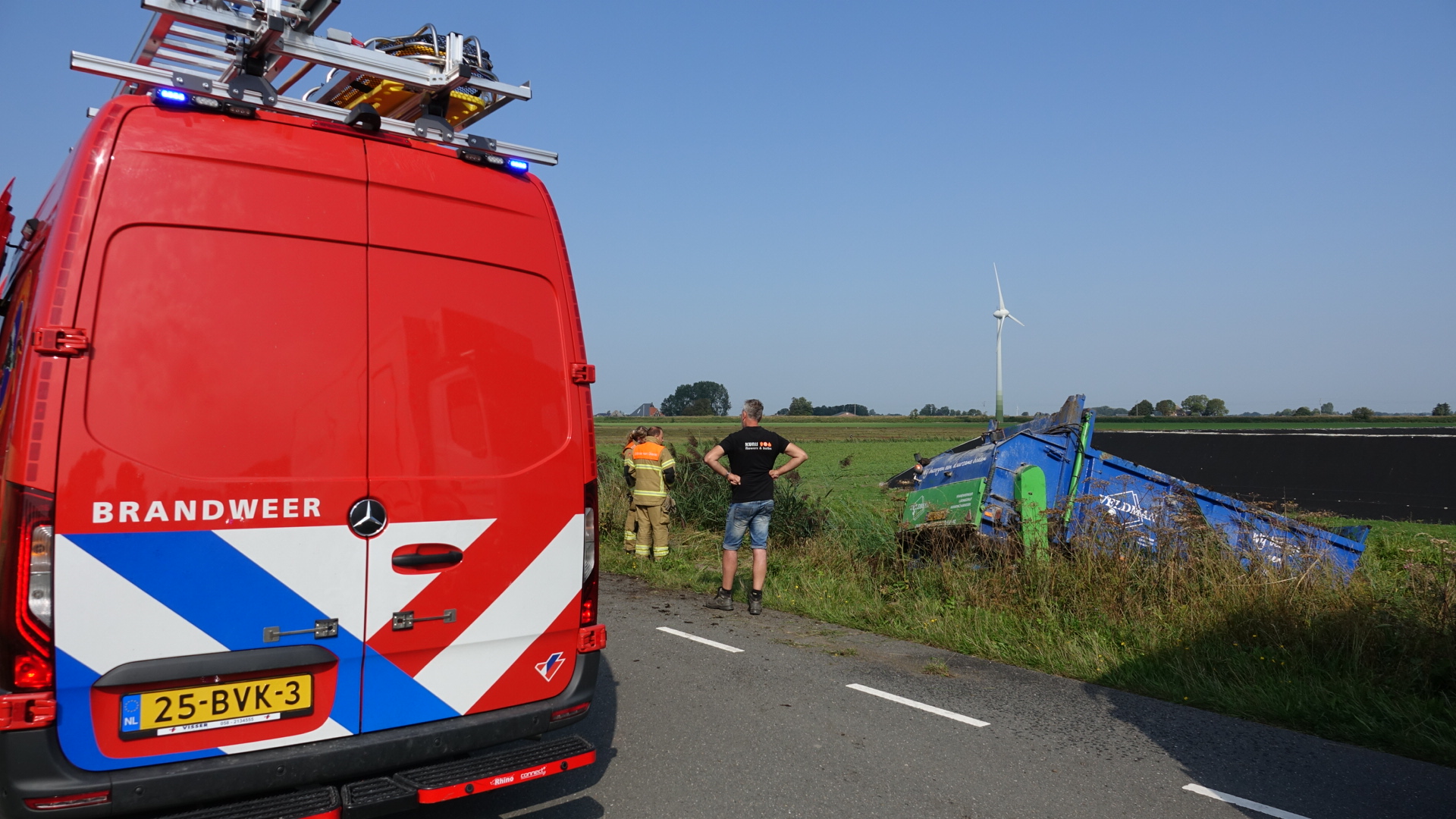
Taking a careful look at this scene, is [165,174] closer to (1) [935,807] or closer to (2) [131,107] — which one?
(2) [131,107]

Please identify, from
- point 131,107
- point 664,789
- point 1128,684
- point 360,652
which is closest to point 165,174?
point 131,107

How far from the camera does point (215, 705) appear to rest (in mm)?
3002

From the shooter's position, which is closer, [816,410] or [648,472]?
[648,472]

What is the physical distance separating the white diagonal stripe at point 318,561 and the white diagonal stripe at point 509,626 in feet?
1.19

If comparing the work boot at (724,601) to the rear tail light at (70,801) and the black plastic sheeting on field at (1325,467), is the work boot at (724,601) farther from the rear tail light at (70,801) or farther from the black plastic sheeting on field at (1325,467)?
the black plastic sheeting on field at (1325,467)

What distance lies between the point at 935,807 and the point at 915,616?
361 cm

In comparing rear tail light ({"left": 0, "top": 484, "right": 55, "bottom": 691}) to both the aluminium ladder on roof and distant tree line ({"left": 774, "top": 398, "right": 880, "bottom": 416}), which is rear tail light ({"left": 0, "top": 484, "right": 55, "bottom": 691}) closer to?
the aluminium ladder on roof

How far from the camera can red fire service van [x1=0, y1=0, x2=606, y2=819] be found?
2.81m

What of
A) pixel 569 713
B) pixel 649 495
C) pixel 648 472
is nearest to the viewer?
pixel 569 713

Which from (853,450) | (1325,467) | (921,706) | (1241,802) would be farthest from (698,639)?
(853,450)

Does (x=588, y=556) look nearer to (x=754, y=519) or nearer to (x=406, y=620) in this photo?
(x=406, y=620)

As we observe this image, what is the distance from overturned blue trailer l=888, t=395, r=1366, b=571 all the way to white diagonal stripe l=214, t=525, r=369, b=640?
19.4 ft

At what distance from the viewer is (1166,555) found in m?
7.29

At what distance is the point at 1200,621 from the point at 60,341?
6611 millimetres
